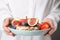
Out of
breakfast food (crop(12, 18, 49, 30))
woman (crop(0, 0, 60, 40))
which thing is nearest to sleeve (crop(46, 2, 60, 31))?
woman (crop(0, 0, 60, 40))

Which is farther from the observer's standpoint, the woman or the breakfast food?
the woman

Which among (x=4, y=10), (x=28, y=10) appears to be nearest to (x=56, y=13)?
(x=28, y=10)

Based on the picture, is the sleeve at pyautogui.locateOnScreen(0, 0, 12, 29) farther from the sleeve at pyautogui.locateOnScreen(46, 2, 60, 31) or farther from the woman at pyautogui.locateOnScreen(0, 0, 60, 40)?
the sleeve at pyautogui.locateOnScreen(46, 2, 60, 31)

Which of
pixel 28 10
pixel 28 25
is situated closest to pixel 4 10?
Result: pixel 28 10

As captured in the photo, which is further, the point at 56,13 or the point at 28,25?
the point at 56,13

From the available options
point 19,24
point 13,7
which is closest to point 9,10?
point 13,7

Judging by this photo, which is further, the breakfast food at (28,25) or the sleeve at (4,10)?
the sleeve at (4,10)

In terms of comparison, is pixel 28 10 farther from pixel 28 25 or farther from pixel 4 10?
pixel 28 25

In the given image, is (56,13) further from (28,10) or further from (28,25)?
(28,25)

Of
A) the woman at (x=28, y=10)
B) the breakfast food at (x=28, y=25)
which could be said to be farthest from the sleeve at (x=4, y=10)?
the breakfast food at (x=28, y=25)

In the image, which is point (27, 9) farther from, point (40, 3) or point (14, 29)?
point (14, 29)

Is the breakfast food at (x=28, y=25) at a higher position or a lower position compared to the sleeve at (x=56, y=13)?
higher

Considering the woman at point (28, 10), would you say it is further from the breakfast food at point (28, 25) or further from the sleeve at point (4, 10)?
the breakfast food at point (28, 25)

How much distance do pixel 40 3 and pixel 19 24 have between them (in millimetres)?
308
